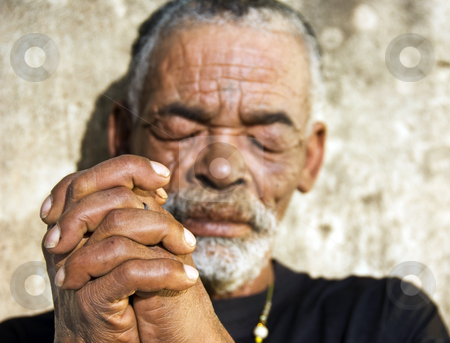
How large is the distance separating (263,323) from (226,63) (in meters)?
0.88

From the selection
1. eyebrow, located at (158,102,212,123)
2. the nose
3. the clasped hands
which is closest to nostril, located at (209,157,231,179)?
the nose

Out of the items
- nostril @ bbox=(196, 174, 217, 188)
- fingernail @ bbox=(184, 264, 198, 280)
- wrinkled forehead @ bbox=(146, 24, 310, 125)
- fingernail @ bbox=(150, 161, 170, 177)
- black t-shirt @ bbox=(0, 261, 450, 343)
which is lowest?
black t-shirt @ bbox=(0, 261, 450, 343)

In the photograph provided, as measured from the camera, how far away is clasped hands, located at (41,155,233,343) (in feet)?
1.98

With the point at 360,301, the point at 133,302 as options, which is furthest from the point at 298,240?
the point at 133,302

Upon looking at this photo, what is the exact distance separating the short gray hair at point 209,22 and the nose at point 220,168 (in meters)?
0.34

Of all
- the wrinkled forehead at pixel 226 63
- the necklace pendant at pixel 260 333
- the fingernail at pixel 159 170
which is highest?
the wrinkled forehead at pixel 226 63

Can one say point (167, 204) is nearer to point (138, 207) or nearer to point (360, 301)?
point (138, 207)

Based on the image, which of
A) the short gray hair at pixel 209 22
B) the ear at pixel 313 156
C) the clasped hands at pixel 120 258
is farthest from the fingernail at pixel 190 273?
the ear at pixel 313 156

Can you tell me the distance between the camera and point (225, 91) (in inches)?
44.3

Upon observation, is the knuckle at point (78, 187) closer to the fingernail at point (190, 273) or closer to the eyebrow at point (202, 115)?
the fingernail at point (190, 273)

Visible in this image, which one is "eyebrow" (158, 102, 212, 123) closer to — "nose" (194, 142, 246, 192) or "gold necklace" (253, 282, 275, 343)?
"nose" (194, 142, 246, 192)

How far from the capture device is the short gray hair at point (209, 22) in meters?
1.21

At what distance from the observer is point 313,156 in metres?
1.48

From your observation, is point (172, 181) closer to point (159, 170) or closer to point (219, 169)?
point (219, 169)
